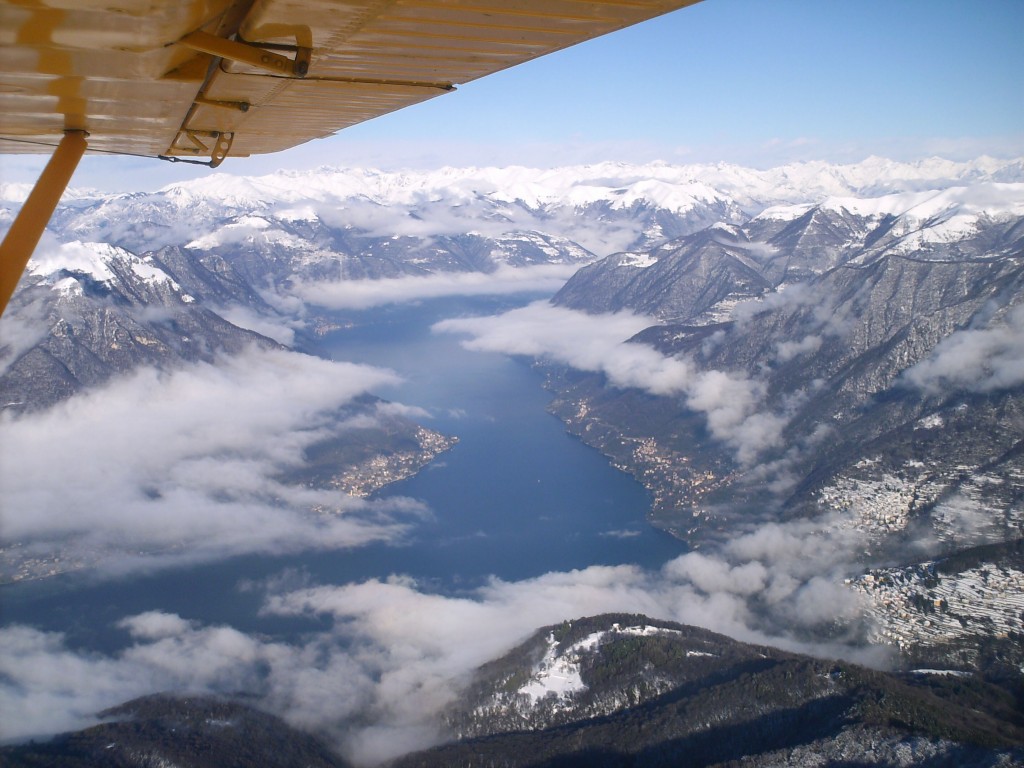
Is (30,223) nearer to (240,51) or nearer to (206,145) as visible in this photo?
(240,51)

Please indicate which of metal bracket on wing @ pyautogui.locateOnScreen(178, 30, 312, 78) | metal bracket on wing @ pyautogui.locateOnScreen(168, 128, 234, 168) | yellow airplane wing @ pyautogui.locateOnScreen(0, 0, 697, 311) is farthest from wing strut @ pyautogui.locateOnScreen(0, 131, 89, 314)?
metal bracket on wing @ pyautogui.locateOnScreen(168, 128, 234, 168)

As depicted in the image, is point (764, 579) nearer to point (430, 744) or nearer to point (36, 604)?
point (430, 744)

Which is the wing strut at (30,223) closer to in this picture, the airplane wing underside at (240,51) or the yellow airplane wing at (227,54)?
the yellow airplane wing at (227,54)

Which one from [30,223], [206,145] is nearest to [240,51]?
[30,223]

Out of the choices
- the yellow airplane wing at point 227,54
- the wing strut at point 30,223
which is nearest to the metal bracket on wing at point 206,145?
the yellow airplane wing at point 227,54

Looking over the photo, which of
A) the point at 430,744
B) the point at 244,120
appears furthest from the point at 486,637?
the point at 244,120
